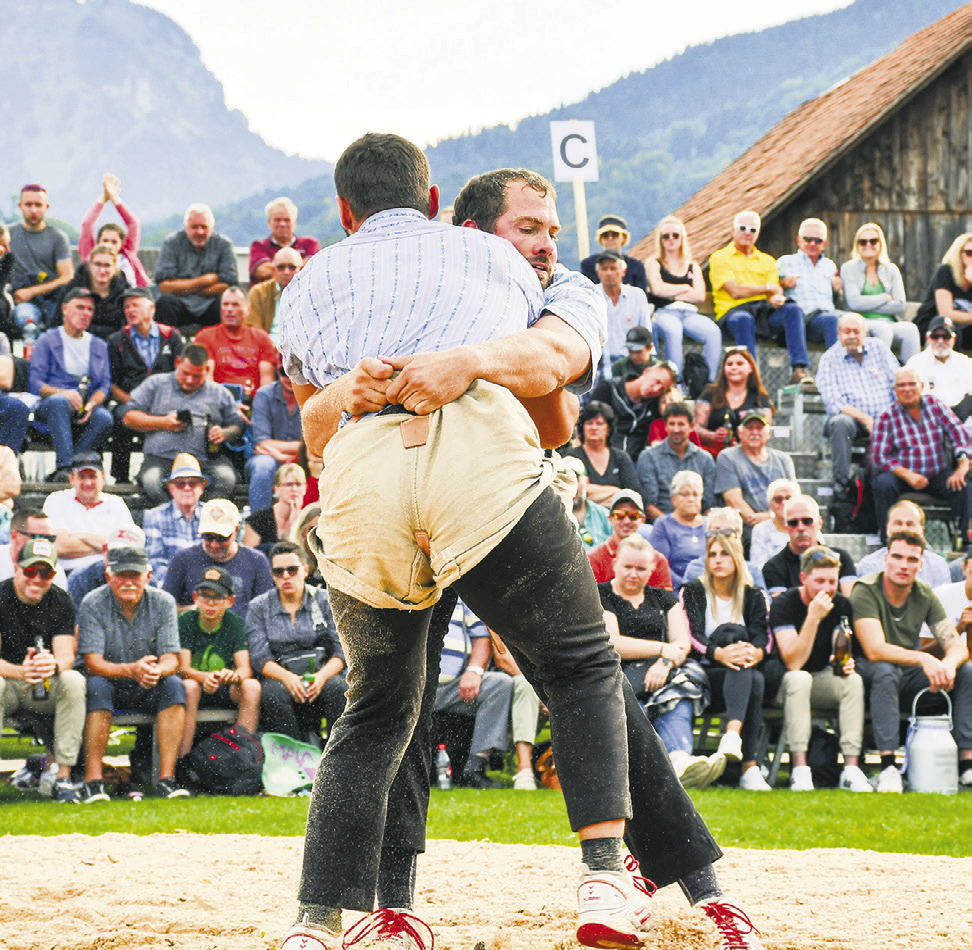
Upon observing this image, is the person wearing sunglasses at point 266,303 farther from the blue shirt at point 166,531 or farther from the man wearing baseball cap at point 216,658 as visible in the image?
the man wearing baseball cap at point 216,658

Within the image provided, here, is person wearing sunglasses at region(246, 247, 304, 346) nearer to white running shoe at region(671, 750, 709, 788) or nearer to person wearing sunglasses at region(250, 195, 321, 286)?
person wearing sunglasses at region(250, 195, 321, 286)

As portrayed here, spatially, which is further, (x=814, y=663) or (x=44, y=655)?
(x=814, y=663)

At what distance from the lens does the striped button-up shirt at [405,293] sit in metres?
3.16

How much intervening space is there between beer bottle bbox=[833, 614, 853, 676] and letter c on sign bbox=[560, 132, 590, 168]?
747cm

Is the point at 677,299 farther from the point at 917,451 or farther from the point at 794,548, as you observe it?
the point at 794,548

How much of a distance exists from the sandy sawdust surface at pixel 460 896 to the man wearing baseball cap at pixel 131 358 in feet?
18.5

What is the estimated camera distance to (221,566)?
9359 millimetres

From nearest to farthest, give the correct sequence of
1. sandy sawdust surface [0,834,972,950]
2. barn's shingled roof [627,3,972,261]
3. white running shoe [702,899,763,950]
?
1. white running shoe [702,899,763,950]
2. sandy sawdust surface [0,834,972,950]
3. barn's shingled roof [627,3,972,261]

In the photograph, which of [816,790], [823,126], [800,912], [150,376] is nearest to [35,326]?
[150,376]

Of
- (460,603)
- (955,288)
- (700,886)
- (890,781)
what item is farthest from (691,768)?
(955,288)

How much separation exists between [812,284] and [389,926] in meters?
11.7

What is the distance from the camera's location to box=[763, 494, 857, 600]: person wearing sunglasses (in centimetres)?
968

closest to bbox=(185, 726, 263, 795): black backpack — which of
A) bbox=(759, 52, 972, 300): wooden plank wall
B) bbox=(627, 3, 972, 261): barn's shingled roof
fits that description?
bbox=(627, 3, 972, 261): barn's shingled roof

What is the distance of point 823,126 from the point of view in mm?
21094
